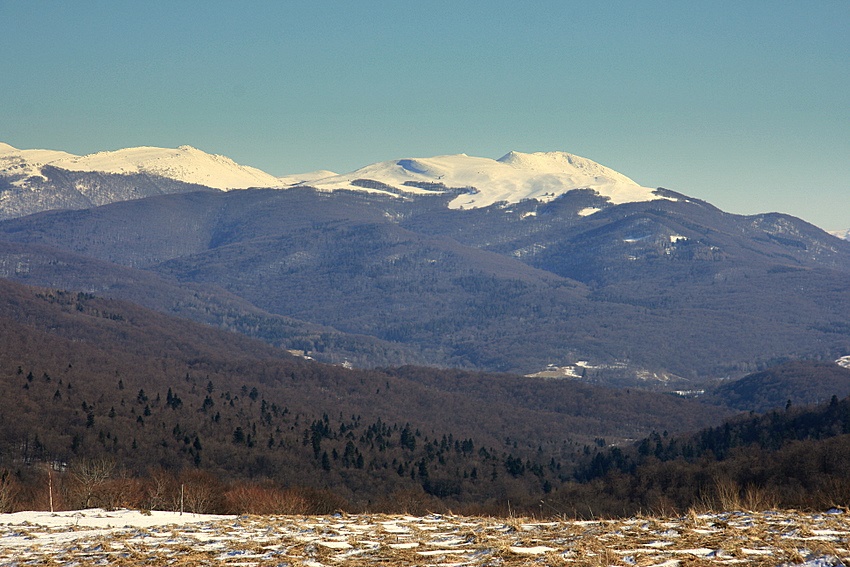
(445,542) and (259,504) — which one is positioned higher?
(445,542)

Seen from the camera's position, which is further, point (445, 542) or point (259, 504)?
point (259, 504)

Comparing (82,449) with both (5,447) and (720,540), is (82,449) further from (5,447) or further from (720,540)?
(720,540)

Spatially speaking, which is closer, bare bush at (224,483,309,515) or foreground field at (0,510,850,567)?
foreground field at (0,510,850,567)

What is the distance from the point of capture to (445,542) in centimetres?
2750

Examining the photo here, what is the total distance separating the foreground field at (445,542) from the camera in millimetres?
23312

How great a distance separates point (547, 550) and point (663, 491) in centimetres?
12455

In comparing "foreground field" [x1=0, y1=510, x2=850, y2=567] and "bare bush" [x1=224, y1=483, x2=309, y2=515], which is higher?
"foreground field" [x1=0, y1=510, x2=850, y2=567]

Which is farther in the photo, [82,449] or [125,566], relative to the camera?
[82,449]

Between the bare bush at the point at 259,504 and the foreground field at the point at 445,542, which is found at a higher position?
the foreground field at the point at 445,542

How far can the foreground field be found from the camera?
2331cm

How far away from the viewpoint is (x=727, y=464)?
480ft

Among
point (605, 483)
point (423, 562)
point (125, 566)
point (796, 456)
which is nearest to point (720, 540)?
point (423, 562)

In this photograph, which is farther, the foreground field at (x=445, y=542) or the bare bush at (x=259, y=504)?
the bare bush at (x=259, y=504)

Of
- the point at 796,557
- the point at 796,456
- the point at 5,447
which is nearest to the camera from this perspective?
the point at 796,557
